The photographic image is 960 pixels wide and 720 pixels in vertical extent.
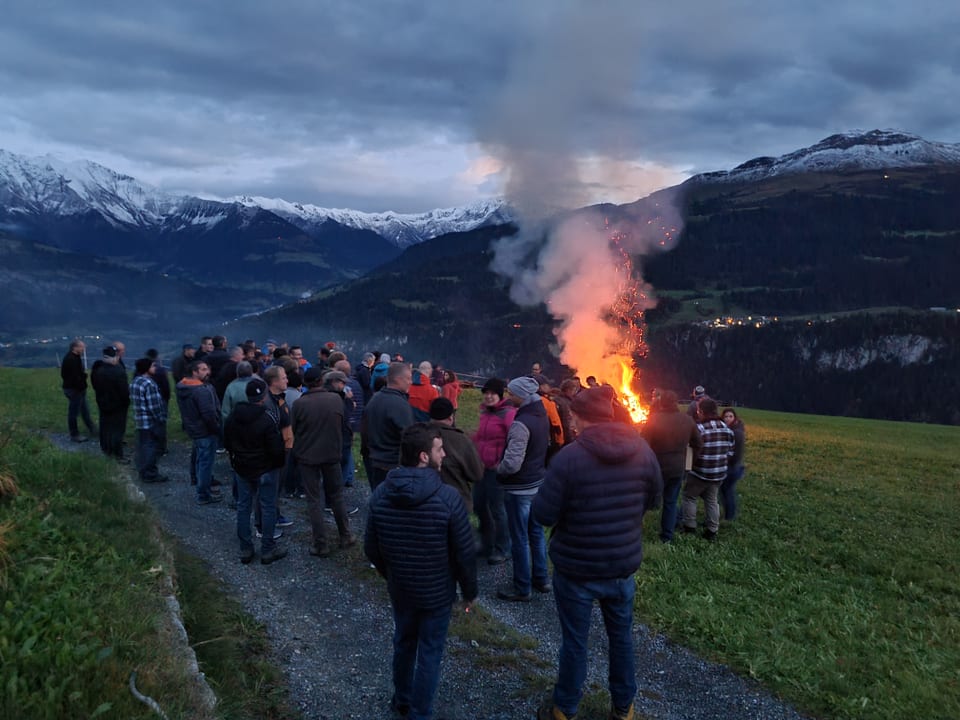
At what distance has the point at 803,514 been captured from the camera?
12.9 meters

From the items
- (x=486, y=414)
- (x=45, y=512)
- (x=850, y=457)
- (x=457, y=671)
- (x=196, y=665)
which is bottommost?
(x=850, y=457)

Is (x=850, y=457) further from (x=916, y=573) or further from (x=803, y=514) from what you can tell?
(x=916, y=573)

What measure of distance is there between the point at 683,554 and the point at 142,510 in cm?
822

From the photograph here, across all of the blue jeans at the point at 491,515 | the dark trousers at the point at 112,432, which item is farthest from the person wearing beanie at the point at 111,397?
the blue jeans at the point at 491,515

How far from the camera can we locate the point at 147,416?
38.7 feet

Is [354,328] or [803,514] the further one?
[354,328]

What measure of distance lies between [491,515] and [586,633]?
395 centimetres

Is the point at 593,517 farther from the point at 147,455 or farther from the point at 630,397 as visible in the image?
the point at 630,397

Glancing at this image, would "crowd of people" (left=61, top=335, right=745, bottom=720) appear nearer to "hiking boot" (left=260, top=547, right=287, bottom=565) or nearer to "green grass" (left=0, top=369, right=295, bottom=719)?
"hiking boot" (left=260, top=547, right=287, bottom=565)

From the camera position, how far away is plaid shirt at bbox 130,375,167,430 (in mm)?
11758

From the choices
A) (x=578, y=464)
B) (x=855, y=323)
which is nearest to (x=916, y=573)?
(x=578, y=464)

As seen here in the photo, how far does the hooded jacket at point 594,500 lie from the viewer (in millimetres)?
4820

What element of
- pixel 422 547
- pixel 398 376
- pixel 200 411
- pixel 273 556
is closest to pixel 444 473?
pixel 398 376

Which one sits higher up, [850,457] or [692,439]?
[692,439]
